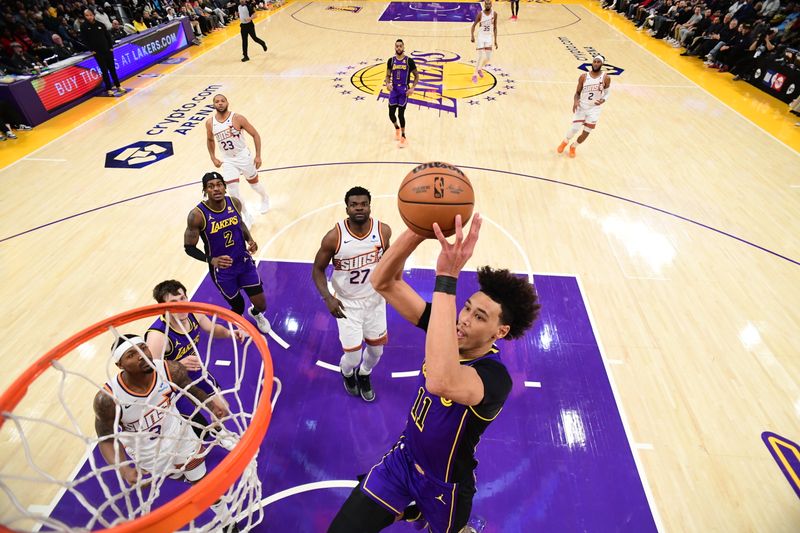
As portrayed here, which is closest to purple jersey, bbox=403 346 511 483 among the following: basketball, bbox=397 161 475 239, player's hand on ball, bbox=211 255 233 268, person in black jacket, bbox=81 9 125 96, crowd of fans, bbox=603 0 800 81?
basketball, bbox=397 161 475 239

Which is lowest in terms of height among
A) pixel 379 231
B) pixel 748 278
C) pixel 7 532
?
pixel 748 278

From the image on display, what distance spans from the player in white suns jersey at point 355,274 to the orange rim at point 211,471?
1211 mm

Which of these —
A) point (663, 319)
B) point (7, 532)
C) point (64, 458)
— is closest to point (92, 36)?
point (64, 458)

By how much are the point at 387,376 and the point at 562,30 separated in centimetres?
1718

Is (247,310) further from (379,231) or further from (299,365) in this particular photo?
(379,231)

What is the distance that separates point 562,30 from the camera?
54.5ft

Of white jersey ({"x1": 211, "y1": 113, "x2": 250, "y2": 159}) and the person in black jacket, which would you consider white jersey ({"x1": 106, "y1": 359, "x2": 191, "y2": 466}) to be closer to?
white jersey ({"x1": 211, "y1": 113, "x2": 250, "y2": 159})

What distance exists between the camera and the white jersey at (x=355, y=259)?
11.8 feet

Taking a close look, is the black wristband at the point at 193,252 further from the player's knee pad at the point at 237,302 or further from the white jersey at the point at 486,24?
the white jersey at the point at 486,24

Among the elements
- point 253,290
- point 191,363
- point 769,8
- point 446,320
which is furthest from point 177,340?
point 769,8

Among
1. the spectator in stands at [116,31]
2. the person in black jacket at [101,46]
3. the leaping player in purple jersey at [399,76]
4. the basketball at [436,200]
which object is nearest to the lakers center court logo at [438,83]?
the leaping player in purple jersey at [399,76]

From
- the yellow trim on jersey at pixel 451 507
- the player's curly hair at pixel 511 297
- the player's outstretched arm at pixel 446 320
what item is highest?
the player's outstretched arm at pixel 446 320

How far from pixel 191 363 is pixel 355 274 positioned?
1413 mm

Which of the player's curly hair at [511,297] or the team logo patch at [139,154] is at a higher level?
the player's curly hair at [511,297]
